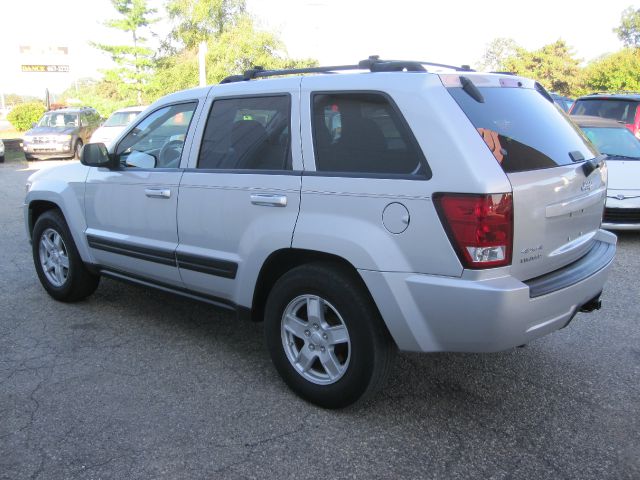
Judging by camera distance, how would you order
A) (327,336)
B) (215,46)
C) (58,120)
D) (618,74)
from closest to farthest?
(327,336) < (58,120) < (215,46) < (618,74)

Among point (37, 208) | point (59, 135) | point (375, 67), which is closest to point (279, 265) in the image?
point (375, 67)

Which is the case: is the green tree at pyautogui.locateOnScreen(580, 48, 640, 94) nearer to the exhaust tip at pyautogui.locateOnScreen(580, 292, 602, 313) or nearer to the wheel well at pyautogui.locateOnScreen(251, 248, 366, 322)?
the exhaust tip at pyautogui.locateOnScreen(580, 292, 602, 313)

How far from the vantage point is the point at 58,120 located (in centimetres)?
2031

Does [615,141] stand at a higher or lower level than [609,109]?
lower

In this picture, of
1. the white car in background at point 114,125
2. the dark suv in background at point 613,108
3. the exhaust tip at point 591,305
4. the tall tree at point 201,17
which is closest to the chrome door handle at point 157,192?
the exhaust tip at point 591,305

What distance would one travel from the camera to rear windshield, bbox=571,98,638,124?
1145cm

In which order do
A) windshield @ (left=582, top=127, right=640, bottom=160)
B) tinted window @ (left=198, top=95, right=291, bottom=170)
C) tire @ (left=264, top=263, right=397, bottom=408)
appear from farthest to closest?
windshield @ (left=582, top=127, right=640, bottom=160) → tinted window @ (left=198, top=95, right=291, bottom=170) → tire @ (left=264, top=263, right=397, bottom=408)

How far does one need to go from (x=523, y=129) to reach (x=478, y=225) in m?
0.76

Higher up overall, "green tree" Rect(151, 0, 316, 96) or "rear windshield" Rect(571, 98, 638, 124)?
"green tree" Rect(151, 0, 316, 96)

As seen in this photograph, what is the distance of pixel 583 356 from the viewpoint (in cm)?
401

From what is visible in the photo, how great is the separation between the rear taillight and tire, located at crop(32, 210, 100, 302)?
3.36 meters

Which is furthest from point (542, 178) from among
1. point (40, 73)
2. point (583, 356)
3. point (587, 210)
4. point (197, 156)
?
point (40, 73)

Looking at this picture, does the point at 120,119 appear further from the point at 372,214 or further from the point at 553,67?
the point at 553,67

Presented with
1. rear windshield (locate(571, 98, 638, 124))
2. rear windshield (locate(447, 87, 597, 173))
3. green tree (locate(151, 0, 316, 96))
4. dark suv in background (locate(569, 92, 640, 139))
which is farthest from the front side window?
green tree (locate(151, 0, 316, 96))
